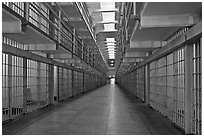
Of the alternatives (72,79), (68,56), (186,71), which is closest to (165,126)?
(186,71)

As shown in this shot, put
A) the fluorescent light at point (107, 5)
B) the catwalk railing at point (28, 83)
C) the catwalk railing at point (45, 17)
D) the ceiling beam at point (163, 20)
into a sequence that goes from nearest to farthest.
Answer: the ceiling beam at point (163, 20) → the catwalk railing at point (45, 17) → the catwalk railing at point (28, 83) → the fluorescent light at point (107, 5)

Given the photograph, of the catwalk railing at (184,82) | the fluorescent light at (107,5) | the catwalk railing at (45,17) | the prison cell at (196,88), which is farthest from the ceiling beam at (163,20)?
the fluorescent light at (107,5)

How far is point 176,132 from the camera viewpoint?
4828mm

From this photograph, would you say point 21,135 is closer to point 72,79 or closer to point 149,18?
point 149,18

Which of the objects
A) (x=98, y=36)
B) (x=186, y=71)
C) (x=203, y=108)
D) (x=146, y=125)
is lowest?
(x=146, y=125)

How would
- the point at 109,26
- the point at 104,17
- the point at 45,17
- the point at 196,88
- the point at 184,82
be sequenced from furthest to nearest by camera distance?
1. the point at 109,26
2. the point at 104,17
3. the point at 45,17
4. the point at 184,82
5. the point at 196,88

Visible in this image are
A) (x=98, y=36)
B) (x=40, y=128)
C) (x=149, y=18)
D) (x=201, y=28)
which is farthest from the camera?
(x=98, y=36)

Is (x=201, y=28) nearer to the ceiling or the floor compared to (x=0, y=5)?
nearer to the floor

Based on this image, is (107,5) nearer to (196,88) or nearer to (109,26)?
(109,26)

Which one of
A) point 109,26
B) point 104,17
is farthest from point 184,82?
point 109,26

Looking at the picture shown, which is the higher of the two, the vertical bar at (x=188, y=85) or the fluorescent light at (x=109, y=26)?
the fluorescent light at (x=109, y=26)

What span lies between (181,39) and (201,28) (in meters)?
0.94

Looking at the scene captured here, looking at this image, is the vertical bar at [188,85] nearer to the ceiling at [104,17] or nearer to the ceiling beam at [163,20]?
the ceiling beam at [163,20]

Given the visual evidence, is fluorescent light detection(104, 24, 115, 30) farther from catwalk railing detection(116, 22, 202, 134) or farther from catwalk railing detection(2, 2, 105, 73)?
catwalk railing detection(116, 22, 202, 134)
